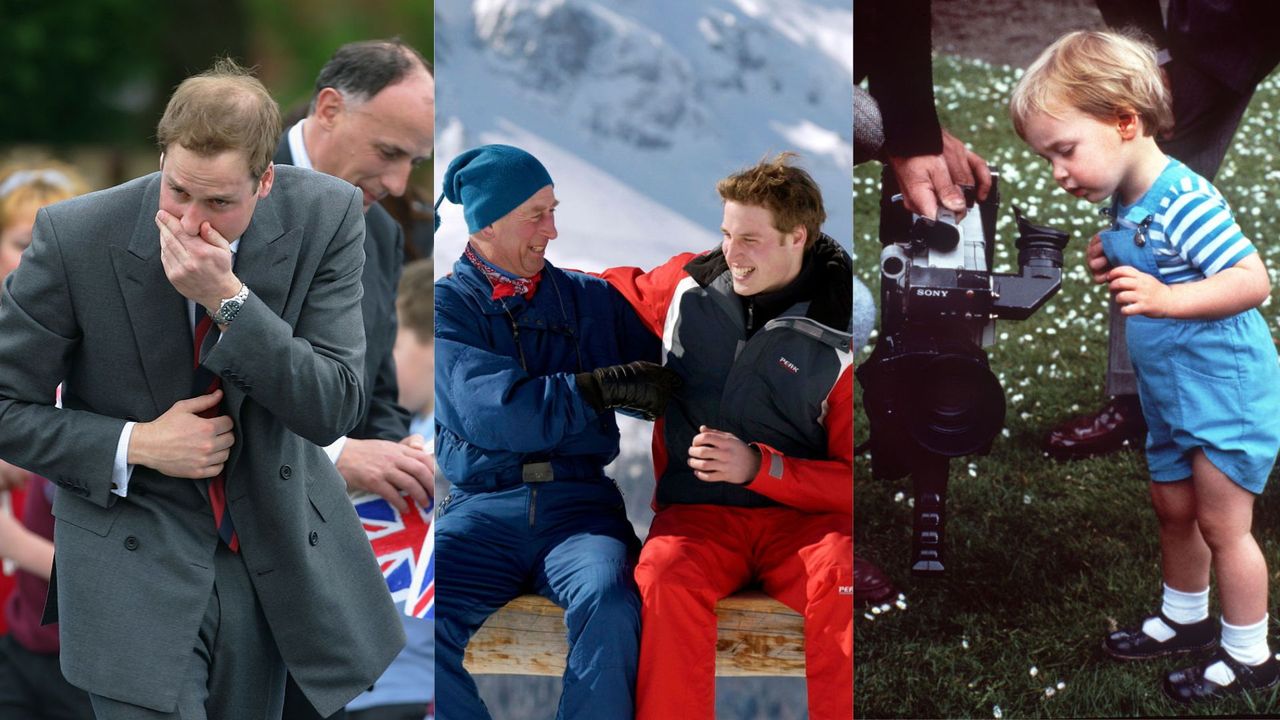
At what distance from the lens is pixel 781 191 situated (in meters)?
3.23

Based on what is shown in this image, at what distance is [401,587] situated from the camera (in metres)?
3.69

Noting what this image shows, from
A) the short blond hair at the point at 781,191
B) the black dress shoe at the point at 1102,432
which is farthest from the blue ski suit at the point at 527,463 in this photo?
the black dress shoe at the point at 1102,432

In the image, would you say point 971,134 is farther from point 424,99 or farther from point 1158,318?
point 424,99

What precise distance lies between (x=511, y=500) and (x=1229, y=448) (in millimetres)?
1939

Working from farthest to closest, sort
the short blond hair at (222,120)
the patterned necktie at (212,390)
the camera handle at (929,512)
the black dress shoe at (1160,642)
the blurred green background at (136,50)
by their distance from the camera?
the blurred green background at (136,50) → the camera handle at (929,512) → the black dress shoe at (1160,642) → the patterned necktie at (212,390) → the short blond hair at (222,120)

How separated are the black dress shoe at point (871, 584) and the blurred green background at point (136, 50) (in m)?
2.86

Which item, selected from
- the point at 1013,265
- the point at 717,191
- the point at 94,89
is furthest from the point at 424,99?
the point at 94,89

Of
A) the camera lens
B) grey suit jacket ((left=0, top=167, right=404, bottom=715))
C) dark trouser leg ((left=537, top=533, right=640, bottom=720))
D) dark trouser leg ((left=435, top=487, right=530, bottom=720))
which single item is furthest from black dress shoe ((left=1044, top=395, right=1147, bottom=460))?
grey suit jacket ((left=0, top=167, right=404, bottom=715))

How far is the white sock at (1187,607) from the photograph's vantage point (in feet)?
12.4

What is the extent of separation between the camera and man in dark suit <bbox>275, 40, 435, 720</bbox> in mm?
3674

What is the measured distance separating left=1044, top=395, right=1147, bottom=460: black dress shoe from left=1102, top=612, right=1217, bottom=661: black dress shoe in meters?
0.48

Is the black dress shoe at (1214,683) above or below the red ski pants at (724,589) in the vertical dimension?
below

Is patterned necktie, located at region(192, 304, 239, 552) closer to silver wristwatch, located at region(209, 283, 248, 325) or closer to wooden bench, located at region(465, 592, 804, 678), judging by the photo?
silver wristwatch, located at region(209, 283, 248, 325)

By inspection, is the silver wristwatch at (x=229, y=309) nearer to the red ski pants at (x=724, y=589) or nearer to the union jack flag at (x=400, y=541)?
the red ski pants at (x=724, y=589)
